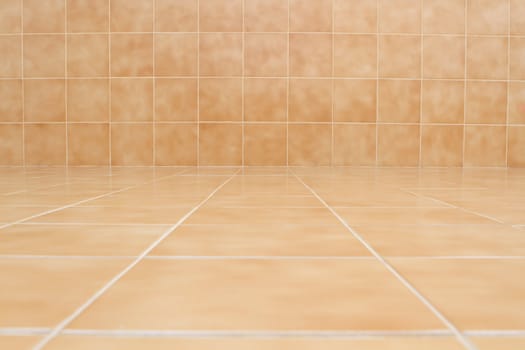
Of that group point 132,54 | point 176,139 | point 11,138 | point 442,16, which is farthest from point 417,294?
point 11,138

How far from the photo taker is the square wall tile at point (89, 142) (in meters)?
4.09

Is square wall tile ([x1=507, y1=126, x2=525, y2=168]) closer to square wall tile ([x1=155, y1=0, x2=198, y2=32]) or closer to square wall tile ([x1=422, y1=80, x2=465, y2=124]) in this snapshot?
square wall tile ([x1=422, y1=80, x2=465, y2=124])

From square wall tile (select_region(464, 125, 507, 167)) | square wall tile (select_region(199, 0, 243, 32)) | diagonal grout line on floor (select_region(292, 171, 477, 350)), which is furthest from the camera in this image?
square wall tile (select_region(464, 125, 507, 167))

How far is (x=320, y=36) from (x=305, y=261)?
3.43 meters

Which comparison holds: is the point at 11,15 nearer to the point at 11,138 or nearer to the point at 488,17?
the point at 11,138

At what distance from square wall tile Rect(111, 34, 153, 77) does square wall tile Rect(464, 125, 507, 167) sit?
251cm

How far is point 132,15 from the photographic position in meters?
4.05

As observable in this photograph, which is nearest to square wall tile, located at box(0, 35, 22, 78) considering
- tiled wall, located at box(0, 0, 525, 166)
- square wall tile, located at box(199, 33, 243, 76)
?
tiled wall, located at box(0, 0, 525, 166)

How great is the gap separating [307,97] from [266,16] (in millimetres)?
686

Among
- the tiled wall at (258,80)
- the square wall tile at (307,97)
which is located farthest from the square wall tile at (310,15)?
the square wall tile at (307,97)

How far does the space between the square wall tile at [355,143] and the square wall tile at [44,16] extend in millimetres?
2264

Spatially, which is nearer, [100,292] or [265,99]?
[100,292]

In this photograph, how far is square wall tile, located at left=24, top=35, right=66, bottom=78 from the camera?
4.10 meters

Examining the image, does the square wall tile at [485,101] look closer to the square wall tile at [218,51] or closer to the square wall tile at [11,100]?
the square wall tile at [218,51]
